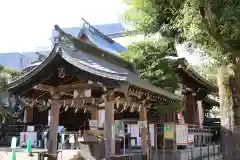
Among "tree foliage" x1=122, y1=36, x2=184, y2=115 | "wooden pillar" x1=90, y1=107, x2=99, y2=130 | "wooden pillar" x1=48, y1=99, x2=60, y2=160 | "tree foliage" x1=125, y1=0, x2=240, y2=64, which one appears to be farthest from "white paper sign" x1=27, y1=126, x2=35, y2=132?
"tree foliage" x1=125, y1=0, x2=240, y2=64

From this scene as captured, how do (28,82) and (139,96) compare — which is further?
(139,96)

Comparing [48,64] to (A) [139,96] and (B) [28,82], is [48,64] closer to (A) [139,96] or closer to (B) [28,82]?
(B) [28,82]

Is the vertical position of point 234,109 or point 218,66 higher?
point 218,66

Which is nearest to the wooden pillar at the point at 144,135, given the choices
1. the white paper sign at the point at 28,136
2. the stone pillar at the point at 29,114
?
the white paper sign at the point at 28,136

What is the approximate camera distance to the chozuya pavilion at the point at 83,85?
771 cm

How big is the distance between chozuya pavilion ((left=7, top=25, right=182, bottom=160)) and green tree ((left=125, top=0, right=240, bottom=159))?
1.80 m

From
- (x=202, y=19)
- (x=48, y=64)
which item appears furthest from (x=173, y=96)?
(x=48, y=64)

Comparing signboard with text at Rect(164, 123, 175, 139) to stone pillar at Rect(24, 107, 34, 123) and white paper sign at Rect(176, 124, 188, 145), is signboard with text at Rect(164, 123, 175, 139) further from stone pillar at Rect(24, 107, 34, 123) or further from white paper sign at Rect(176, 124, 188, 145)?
stone pillar at Rect(24, 107, 34, 123)

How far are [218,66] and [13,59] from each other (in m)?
32.6

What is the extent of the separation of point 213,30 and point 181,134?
510 cm

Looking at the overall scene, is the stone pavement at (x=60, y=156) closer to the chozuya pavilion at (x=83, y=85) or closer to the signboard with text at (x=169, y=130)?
the chozuya pavilion at (x=83, y=85)

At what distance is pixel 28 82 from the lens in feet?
27.3

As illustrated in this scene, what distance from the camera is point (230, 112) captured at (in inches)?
390

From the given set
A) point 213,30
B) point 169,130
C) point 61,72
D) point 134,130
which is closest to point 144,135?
point 134,130
